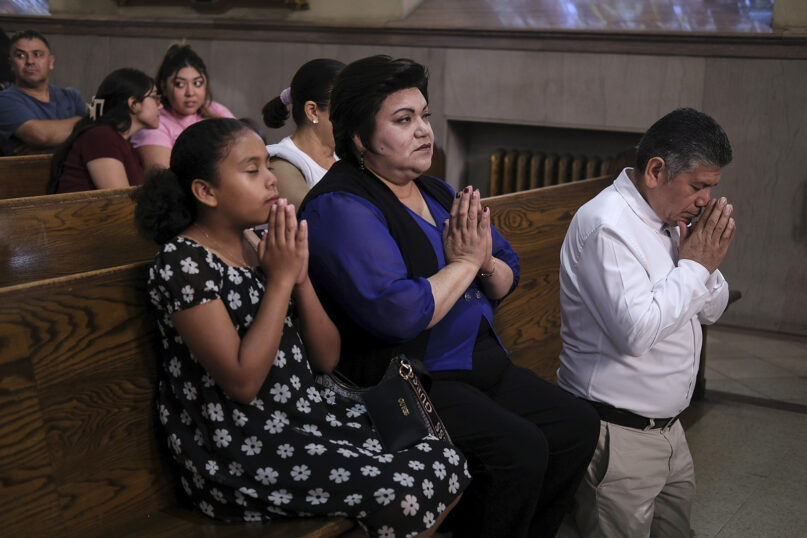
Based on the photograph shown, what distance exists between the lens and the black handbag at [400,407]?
77.9 inches

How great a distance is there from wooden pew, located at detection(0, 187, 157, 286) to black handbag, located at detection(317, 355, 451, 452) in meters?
1.23

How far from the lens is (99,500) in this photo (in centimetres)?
187

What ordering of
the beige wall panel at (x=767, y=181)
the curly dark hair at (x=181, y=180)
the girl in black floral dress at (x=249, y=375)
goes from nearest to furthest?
the girl in black floral dress at (x=249, y=375) < the curly dark hair at (x=181, y=180) < the beige wall panel at (x=767, y=181)

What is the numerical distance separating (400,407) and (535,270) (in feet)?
4.20

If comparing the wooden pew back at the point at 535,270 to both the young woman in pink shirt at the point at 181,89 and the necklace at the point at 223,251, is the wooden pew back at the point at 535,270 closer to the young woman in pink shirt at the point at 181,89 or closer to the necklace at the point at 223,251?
the necklace at the point at 223,251

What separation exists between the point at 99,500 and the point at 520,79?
4212 mm

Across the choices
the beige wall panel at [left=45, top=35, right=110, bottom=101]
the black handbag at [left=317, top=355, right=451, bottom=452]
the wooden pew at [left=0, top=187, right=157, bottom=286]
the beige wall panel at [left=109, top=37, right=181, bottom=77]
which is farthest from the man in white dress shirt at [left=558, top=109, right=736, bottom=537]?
the beige wall panel at [left=45, top=35, right=110, bottom=101]

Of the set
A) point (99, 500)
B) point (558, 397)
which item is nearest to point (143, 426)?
point (99, 500)

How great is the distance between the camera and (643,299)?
2238 mm

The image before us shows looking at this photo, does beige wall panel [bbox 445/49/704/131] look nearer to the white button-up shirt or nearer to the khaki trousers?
the white button-up shirt

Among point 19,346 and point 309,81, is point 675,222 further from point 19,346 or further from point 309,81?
point 19,346

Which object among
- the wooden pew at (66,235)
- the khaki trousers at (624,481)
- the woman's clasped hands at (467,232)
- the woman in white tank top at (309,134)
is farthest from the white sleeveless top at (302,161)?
the khaki trousers at (624,481)

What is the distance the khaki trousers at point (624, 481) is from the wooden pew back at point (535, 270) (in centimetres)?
69

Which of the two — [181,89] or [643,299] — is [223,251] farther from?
[181,89]
